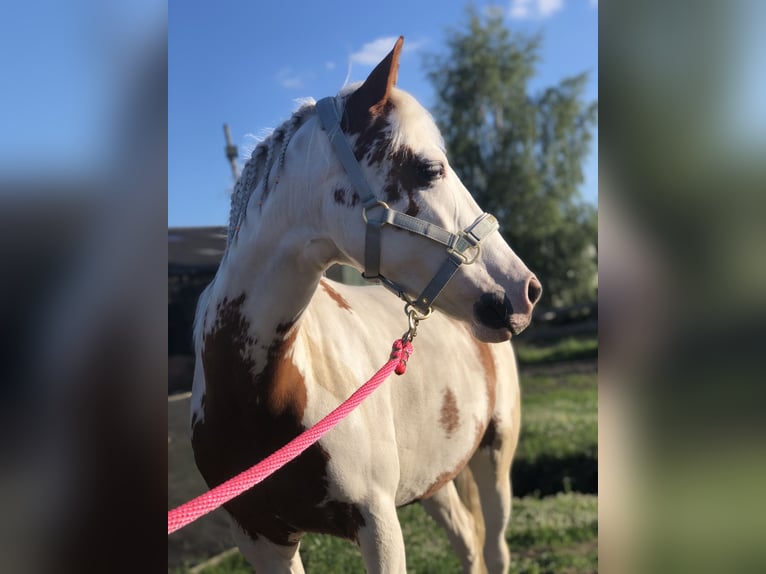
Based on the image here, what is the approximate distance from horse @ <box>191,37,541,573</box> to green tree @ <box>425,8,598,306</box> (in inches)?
387

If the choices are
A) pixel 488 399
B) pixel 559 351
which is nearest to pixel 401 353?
pixel 488 399

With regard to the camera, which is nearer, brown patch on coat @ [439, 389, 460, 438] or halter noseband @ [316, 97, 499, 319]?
halter noseband @ [316, 97, 499, 319]

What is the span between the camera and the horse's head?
4.37ft

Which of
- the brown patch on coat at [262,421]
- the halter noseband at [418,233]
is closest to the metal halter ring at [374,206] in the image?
the halter noseband at [418,233]

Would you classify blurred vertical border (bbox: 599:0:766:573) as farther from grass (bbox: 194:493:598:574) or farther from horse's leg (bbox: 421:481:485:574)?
grass (bbox: 194:493:598:574)

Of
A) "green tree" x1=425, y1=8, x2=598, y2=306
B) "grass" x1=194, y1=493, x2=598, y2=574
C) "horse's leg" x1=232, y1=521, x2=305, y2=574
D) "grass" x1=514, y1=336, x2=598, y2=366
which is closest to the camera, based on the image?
"horse's leg" x1=232, y1=521, x2=305, y2=574

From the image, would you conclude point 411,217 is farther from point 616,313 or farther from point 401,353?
point 616,313

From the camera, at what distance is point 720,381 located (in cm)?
44

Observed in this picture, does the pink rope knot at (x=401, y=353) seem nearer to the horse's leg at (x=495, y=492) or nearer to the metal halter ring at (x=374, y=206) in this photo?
the metal halter ring at (x=374, y=206)

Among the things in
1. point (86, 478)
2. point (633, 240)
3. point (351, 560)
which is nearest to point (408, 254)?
point (633, 240)

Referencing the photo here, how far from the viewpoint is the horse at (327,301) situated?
4.44 ft

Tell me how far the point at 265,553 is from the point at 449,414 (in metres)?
0.77

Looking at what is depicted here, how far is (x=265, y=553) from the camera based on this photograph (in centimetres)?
173

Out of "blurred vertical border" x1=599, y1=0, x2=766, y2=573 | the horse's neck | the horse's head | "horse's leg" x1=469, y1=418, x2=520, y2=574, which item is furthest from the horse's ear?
"horse's leg" x1=469, y1=418, x2=520, y2=574
